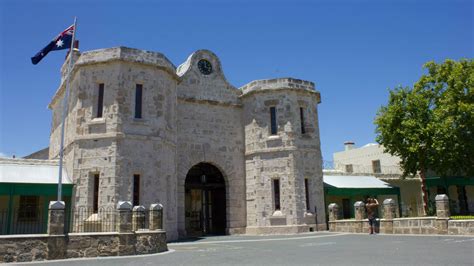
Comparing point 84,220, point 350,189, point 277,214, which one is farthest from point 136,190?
point 350,189

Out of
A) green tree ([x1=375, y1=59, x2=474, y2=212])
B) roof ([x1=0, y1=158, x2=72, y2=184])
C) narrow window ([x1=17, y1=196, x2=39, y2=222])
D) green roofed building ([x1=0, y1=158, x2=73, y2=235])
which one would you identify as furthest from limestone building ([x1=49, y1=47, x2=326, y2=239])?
green tree ([x1=375, y1=59, x2=474, y2=212])

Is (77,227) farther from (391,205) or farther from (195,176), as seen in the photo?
(391,205)

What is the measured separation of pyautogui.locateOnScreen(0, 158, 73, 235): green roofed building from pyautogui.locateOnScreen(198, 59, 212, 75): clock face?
9.14 meters

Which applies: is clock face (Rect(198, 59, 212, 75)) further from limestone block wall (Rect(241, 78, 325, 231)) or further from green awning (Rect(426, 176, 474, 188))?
green awning (Rect(426, 176, 474, 188))

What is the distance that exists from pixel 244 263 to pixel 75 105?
12.3 metres

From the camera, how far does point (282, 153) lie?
2175 centimetres

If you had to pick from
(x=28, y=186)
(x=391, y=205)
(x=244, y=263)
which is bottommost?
(x=244, y=263)

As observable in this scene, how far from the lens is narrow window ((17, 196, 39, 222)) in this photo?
59.5ft

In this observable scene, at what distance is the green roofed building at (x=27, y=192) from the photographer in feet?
54.3

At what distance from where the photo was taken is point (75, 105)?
1825 centimetres

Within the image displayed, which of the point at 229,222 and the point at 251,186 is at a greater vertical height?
the point at 251,186

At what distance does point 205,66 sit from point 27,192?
11.2 m

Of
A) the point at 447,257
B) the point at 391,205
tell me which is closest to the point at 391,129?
the point at 391,205

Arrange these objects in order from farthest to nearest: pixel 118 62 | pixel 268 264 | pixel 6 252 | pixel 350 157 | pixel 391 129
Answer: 1. pixel 350 157
2. pixel 391 129
3. pixel 118 62
4. pixel 6 252
5. pixel 268 264
